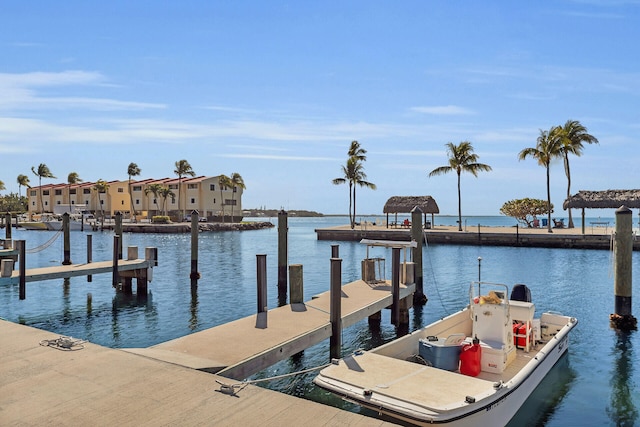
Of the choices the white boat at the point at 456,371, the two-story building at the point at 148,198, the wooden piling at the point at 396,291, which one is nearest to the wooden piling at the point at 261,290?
the white boat at the point at 456,371

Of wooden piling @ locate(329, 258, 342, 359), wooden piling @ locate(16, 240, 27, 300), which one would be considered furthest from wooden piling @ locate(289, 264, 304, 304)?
wooden piling @ locate(16, 240, 27, 300)

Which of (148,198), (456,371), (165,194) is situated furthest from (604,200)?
(148,198)

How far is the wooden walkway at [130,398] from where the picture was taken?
19.5 ft

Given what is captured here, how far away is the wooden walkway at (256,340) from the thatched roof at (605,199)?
47527mm

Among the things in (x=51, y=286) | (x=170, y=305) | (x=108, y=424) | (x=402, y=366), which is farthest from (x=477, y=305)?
(x=51, y=286)

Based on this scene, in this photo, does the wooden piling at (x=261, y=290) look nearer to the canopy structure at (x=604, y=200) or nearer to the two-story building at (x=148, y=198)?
the canopy structure at (x=604, y=200)

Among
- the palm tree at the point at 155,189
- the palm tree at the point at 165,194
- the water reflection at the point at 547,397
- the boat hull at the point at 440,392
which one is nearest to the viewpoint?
the boat hull at the point at 440,392

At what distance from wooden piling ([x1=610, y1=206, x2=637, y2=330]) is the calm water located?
556 millimetres

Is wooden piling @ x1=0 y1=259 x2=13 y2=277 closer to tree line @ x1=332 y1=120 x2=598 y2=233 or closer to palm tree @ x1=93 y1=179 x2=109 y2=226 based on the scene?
tree line @ x1=332 y1=120 x2=598 y2=233

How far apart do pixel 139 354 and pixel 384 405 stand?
4.53m

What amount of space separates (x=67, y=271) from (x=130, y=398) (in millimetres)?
15520

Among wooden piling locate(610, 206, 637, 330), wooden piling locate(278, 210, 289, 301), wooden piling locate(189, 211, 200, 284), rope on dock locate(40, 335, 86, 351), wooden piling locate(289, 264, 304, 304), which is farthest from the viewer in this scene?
wooden piling locate(189, 211, 200, 284)

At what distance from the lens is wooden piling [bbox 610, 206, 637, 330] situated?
52.6ft

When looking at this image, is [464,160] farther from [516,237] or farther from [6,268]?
[6,268]
